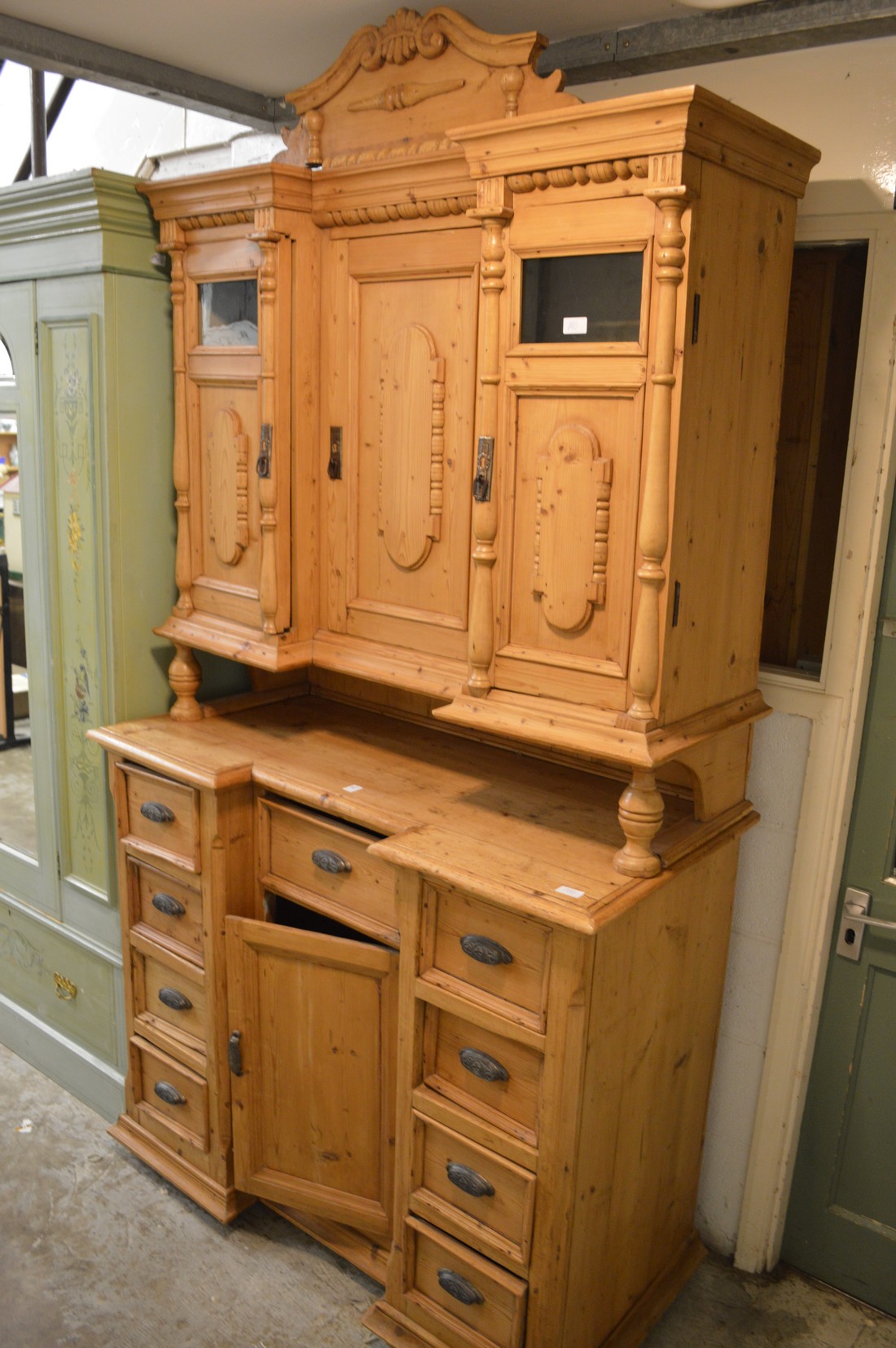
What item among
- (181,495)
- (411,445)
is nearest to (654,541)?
(411,445)

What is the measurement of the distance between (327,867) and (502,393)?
3.65 feet

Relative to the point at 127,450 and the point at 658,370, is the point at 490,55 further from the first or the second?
the point at 127,450

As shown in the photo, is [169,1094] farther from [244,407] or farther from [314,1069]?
[244,407]

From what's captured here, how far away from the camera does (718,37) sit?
2.13 m

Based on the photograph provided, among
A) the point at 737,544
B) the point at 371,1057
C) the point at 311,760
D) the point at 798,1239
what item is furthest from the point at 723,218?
the point at 798,1239

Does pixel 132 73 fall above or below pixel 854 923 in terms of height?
above

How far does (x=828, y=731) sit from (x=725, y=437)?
753 mm

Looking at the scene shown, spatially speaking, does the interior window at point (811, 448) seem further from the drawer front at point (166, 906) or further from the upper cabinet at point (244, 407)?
the drawer front at point (166, 906)

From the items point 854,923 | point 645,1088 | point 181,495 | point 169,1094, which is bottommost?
point 169,1094

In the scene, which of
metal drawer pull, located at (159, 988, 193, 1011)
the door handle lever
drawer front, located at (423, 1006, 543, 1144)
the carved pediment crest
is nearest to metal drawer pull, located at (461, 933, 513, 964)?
drawer front, located at (423, 1006, 543, 1144)

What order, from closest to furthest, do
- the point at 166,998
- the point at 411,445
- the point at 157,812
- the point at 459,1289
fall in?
1. the point at 459,1289
2. the point at 411,445
3. the point at 157,812
4. the point at 166,998

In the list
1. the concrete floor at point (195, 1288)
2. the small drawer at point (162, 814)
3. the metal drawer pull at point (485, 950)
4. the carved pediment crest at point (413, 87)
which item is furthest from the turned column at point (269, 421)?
the concrete floor at point (195, 1288)

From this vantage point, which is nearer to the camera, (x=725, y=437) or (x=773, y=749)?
(x=725, y=437)

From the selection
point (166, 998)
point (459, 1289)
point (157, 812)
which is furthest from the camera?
point (166, 998)
